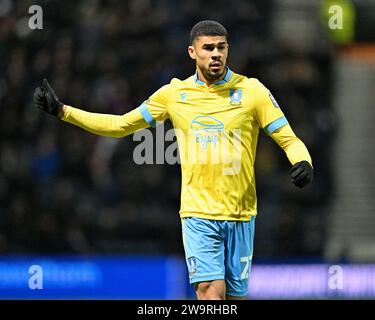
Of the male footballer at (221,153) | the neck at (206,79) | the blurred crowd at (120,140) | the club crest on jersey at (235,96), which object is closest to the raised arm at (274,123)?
the male footballer at (221,153)

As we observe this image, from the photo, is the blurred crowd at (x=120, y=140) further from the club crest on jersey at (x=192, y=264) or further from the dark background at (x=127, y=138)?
the club crest on jersey at (x=192, y=264)

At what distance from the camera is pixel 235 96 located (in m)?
7.66

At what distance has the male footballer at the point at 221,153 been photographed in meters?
7.55

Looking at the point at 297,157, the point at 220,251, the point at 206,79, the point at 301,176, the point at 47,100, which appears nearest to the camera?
the point at 301,176

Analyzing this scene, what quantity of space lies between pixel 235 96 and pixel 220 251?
1.06 meters

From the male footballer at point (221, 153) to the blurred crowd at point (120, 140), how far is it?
Result: 584 cm

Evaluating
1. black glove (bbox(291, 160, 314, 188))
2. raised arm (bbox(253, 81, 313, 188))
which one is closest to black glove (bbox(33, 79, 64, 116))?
raised arm (bbox(253, 81, 313, 188))

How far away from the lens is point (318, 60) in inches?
583

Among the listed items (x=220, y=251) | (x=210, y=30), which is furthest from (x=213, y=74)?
(x=220, y=251)

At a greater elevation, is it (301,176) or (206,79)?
(206,79)

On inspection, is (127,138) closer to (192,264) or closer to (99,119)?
(99,119)

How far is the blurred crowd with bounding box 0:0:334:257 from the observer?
44.9 feet

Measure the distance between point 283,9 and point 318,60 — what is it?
939 millimetres

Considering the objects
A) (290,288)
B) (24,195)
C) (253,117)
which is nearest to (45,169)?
(24,195)
